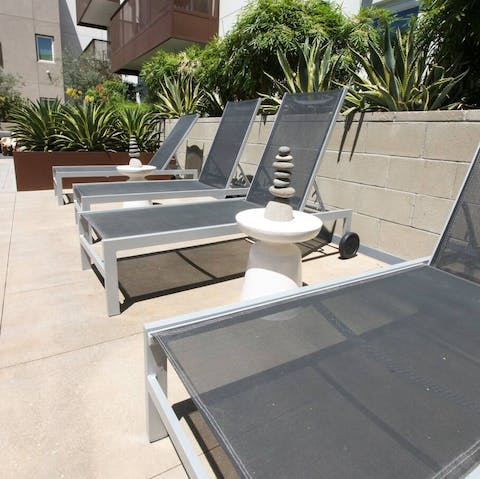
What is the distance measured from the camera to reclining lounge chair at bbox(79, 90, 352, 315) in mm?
2559

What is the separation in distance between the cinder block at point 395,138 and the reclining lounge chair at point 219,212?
1.57 ft

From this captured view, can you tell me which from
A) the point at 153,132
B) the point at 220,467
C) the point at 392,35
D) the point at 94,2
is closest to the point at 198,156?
the point at 153,132

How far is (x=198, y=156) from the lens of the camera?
24.5 feet

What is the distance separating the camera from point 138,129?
8125mm

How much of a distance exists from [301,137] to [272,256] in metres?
1.95

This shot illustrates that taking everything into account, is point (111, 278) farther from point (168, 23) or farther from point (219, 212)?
point (168, 23)

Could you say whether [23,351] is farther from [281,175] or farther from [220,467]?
[281,175]

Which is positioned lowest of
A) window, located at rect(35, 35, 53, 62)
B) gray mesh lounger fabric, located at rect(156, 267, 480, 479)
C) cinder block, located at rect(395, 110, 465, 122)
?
gray mesh lounger fabric, located at rect(156, 267, 480, 479)

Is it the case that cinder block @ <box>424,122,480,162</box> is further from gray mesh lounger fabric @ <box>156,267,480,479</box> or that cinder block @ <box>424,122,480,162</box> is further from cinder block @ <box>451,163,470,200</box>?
gray mesh lounger fabric @ <box>156,267,480,479</box>

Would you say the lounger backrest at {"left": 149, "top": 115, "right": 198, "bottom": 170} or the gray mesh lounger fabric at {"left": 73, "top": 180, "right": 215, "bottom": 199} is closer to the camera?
the gray mesh lounger fabric at {"left": 73, "top": 180, "right": 215, "bottom": 199}

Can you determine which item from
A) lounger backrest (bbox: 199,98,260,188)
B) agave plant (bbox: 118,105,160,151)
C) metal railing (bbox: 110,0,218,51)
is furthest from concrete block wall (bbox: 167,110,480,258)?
metal railing (bbox: 110,0,218,51)

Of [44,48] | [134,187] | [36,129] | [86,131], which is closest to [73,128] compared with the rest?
[86,131]

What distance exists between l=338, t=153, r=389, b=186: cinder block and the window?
2774 centimetres

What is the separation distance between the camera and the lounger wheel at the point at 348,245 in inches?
144
